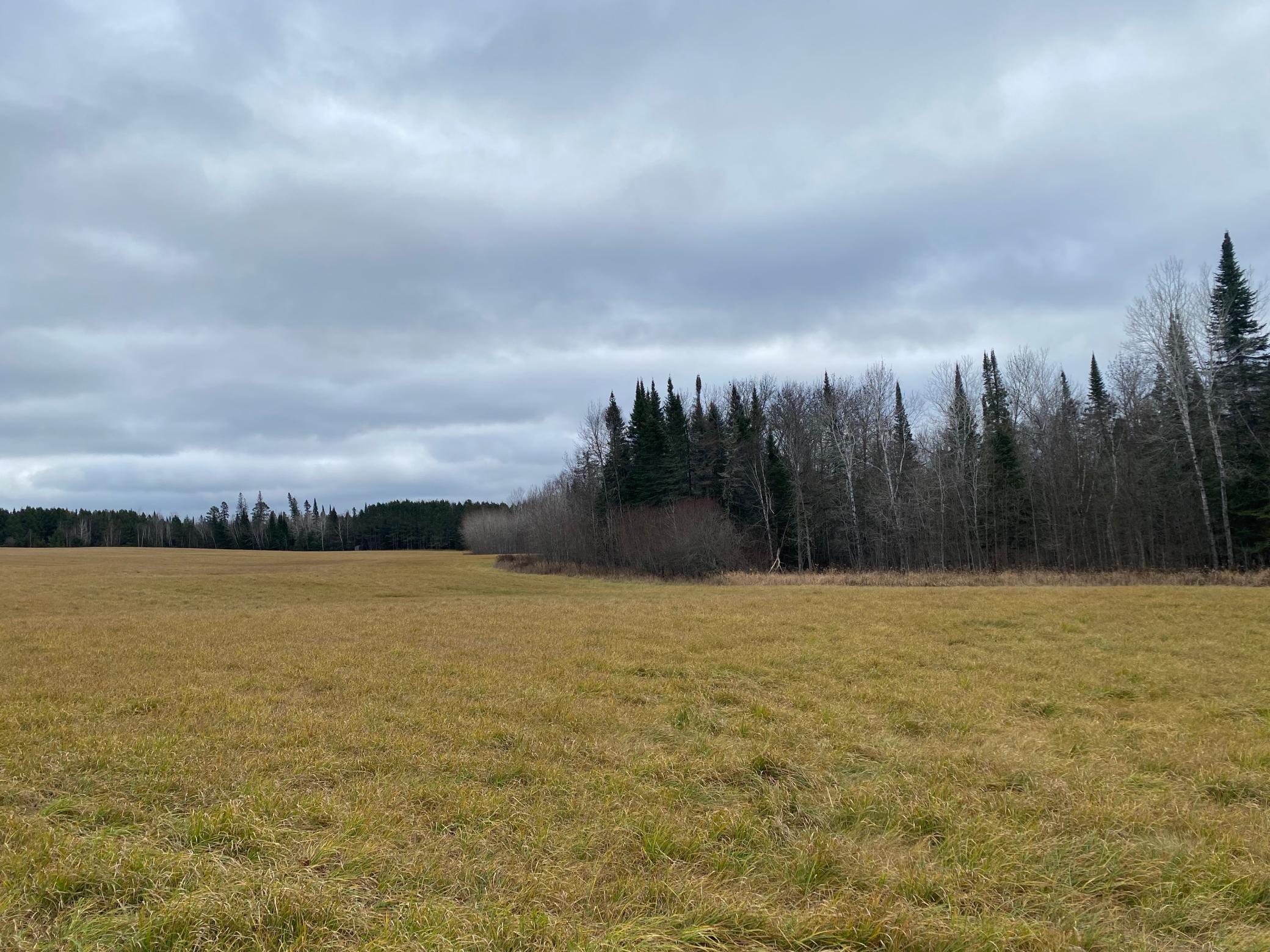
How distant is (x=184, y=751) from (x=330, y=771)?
147cm

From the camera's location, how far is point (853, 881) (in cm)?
368

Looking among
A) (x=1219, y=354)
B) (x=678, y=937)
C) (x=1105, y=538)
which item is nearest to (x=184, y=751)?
(x=678, y=937)

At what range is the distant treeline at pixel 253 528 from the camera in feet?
411

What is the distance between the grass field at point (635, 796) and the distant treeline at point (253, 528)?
124492mm

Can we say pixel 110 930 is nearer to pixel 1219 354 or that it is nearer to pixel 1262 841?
pixel 1262 841

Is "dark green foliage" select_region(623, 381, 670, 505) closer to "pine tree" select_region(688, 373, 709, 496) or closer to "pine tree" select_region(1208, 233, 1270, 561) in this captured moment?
"pine tree" select_region(688, 373, 709, 496)

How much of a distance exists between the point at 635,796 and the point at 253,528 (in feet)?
469

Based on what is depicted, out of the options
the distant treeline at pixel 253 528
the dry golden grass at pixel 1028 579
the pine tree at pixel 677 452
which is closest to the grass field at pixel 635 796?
the dry golden grass at pixel 1028 579

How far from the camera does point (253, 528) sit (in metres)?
126

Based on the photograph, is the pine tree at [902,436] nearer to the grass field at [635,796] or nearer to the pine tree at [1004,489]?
the pine tree at [1004,489]

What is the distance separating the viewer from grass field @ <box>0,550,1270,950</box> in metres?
3.23

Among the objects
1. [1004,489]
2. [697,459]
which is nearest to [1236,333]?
[1004,489]

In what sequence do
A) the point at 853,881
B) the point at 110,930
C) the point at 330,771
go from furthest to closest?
the point at 330,771 < the point at 853,881 < the point at 110,930

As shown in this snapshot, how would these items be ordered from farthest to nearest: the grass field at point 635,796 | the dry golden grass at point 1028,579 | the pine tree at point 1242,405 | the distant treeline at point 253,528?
the distant treeline at point 253,528
the pine tree at point 1242,405
the dry golden grass at point 1028,579
the grass field at point 635,796
